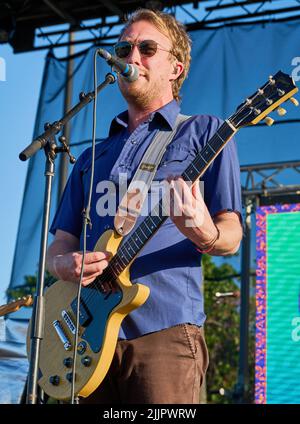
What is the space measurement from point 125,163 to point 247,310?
3820 millimetres

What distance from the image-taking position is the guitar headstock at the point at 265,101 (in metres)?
2.72

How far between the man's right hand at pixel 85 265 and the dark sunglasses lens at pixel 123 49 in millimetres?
789

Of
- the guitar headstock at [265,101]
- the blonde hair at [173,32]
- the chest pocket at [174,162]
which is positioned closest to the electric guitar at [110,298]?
the guitar headstock at [265,101]

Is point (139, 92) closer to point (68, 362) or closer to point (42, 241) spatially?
point (42, 241)

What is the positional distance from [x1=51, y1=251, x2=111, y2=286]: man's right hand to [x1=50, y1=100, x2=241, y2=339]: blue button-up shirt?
0.38 ft

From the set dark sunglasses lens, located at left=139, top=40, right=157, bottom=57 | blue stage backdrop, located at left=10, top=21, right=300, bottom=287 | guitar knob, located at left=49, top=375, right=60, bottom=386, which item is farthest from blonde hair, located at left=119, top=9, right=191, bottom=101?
blue stage backdrop, located at left=10, top=21, right=300, bottom=287

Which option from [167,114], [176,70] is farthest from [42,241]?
[176,70]

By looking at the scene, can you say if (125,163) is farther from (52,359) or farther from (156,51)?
(52,359)

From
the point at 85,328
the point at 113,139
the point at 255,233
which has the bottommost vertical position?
the point at 85,328

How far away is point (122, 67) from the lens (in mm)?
2689
